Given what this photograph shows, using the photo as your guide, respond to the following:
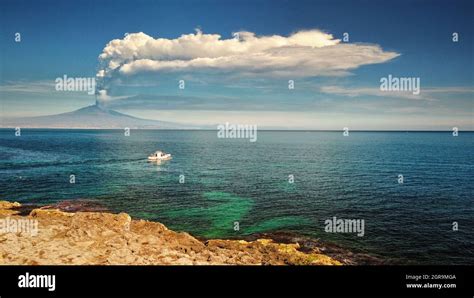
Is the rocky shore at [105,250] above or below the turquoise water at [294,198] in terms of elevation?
above

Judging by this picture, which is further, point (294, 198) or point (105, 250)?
point (294, 198)

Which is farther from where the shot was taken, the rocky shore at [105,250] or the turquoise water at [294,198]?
the turquoise water at [294,198]

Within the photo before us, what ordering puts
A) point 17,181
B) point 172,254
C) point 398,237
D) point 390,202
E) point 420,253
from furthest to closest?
point 17,181, point 390,202, point 398,237, point 420,253, point 172,254

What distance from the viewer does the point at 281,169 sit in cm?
8031

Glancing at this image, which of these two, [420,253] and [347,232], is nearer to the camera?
[420,253]

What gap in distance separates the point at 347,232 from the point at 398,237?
17.2ft

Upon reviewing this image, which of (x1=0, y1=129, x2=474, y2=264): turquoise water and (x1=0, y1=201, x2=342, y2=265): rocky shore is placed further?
(x1=0, y1=129, x2=474, y2=264): turquoise water

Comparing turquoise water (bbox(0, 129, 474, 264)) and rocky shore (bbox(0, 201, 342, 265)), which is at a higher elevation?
rocky shore (bbox(0, 201, 342, 265))

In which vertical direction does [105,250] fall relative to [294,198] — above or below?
above

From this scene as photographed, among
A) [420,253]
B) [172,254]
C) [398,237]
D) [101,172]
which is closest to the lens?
[172,254]

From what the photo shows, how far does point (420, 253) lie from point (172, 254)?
2511cm
